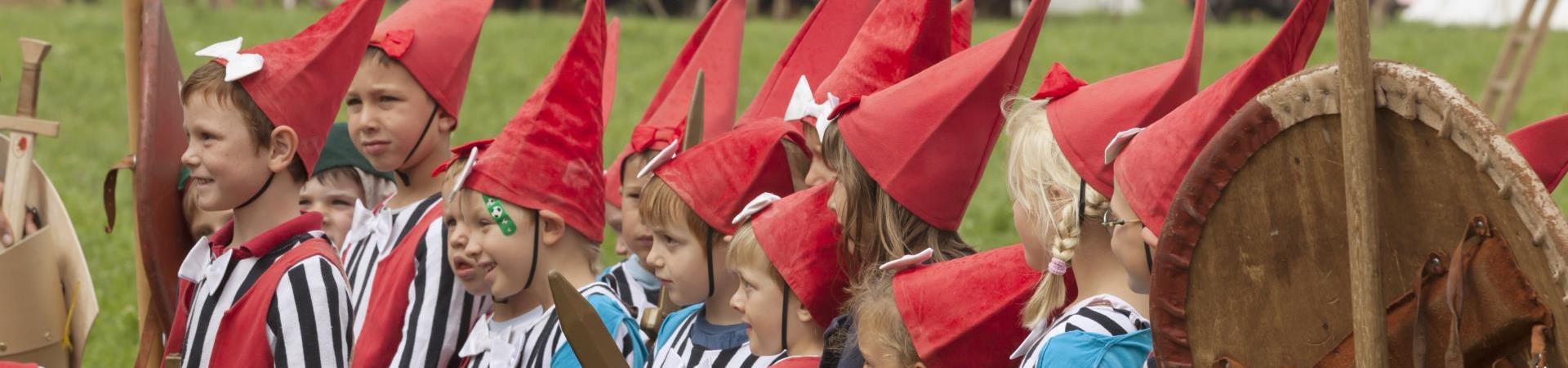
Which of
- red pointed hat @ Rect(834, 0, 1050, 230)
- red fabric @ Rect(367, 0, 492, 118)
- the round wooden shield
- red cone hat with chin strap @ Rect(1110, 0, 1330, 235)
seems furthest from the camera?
red fabric @ Rect(367, 0, 492, 118)

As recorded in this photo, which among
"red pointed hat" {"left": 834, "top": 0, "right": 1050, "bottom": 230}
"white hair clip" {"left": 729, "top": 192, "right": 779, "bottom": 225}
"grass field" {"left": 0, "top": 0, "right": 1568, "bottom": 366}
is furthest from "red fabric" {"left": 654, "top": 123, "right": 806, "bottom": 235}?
"grass field" {"left": 0, "top": 0, "right": 1568, "bottom": 366}

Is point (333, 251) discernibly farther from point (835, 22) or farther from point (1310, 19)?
point (1310, 19)

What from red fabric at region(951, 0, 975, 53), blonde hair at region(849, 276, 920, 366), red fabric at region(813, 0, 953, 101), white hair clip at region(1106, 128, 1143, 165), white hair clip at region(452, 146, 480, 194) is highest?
red fabric at region(951, 0, 975, 53)

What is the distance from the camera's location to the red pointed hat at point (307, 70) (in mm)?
3793

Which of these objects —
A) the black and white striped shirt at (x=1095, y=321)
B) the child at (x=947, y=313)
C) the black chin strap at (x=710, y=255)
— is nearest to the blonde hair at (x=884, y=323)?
the child at (x=947, y=313)

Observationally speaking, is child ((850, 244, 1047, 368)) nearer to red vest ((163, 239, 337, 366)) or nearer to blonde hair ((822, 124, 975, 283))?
blonde hair ((822, 124, 975, 283))

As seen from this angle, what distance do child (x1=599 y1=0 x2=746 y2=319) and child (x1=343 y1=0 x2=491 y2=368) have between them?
0.51 meters

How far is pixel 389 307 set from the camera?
4.40 meters

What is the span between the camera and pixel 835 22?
15.5ft

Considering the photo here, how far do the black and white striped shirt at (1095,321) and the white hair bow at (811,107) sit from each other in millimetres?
837

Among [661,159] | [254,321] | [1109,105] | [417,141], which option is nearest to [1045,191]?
[1109,105]

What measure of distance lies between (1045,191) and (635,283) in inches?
81.9

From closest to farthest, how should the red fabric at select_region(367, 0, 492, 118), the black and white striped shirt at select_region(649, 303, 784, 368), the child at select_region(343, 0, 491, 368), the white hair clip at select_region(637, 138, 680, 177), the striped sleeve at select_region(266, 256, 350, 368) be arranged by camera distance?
the striped sleeve at select_region(266, 256, 350, 368), the black and white striped shirt at select_region(649, 303, 784, 368), the white hair clip at select_region(637, 138, 680, 177), the child at select_region(343, 0, 491, 368), the red fabric at select_region(367, 0, 492, 118)

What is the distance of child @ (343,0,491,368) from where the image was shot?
4363mm
